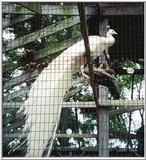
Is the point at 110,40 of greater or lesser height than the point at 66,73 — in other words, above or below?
above

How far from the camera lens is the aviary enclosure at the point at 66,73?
2188 millimetres

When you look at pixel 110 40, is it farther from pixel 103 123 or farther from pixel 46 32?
pixel 103 123

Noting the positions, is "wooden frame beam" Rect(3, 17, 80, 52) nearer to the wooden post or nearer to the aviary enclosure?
the aviary enclosure

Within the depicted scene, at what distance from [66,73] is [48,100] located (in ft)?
0.56

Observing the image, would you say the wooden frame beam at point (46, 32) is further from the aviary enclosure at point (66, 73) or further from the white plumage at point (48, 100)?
the white plumage at point (48, 100)

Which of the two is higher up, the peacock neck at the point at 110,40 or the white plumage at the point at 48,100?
the peacock neck at the point at 110,40

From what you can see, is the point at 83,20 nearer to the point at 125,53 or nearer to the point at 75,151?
the point at 125,53

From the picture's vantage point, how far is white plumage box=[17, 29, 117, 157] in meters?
2.12

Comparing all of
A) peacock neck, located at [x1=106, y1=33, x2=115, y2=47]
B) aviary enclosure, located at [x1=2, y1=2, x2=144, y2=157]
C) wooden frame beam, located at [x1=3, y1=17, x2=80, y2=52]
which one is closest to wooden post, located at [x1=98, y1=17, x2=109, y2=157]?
aviary enclosure, located at [x1=2, y1=2, x2=144, y2=157]

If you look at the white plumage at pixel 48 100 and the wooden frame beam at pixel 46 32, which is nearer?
the white plumage at pixel 48 100

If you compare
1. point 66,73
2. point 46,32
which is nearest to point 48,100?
point 66,73

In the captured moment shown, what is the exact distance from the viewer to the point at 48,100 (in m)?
2.19

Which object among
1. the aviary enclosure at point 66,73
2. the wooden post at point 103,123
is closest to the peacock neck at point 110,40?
the aviary enclosure at point 66,73

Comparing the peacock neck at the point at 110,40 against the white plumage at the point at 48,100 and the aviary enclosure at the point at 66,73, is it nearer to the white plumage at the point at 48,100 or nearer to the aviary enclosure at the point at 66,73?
the aviary enclosure at the point at 66,73
